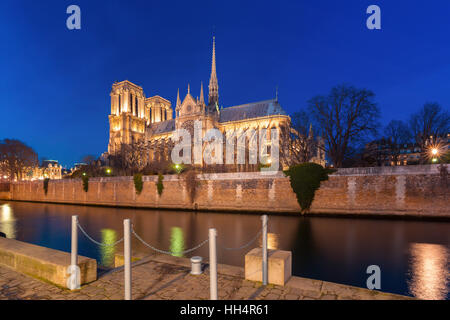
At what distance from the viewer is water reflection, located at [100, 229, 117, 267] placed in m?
8.39

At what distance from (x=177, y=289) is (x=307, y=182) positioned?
16.3m

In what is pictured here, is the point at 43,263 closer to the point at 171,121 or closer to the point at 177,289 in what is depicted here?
the point at 177,289

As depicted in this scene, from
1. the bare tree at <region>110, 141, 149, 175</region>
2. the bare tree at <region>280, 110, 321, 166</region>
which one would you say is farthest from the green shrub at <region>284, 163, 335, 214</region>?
the bare tree at <region>110, 141, 149, 175</region>

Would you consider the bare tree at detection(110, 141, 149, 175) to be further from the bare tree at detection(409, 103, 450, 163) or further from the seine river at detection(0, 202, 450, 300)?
the bare tree at detection(409, 103, 450, 163)

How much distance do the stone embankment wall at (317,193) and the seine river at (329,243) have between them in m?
1.27

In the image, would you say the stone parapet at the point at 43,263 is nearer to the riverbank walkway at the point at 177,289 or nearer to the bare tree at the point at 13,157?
the riverbank walkway at the point at 177,289

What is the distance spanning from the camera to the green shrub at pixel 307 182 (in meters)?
18.4

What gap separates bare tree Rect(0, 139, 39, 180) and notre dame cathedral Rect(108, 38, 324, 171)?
1761 centimetres

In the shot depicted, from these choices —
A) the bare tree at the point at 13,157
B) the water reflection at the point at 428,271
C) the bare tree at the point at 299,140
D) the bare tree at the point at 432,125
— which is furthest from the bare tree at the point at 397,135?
the bare tree at the point at 13,157

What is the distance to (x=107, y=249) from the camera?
33.5 feet

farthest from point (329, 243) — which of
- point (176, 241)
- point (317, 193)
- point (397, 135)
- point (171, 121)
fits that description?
point (171, 121)

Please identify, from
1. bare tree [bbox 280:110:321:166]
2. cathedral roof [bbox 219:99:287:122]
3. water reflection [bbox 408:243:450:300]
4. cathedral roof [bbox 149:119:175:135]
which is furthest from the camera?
cathedral roof [bbox 149:119:175:135]
